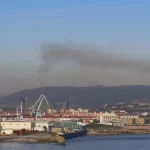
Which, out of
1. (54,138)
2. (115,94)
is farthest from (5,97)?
(54,138)

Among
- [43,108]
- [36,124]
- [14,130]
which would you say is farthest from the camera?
[43,108]

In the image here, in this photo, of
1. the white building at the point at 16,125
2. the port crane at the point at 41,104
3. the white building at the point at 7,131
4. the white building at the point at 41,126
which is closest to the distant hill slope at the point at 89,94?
the port crane at the point at 41,104

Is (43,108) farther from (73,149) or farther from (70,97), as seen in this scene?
(70,97)

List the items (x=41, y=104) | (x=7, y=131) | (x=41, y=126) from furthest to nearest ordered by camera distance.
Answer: (x=41, y=104) → (x=41, y=126) → (x=7, y=131)

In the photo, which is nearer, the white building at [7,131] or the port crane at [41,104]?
the white building at [7,131]

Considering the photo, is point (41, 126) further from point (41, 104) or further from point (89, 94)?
point (89, 94)

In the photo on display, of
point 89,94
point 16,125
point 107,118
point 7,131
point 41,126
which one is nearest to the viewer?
point 7,131

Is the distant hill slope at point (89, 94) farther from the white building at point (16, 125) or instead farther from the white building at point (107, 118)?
the white building at point (16, 125)

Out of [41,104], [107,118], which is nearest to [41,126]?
[41,104]

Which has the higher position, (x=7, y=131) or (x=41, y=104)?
(x=41, y=104)
